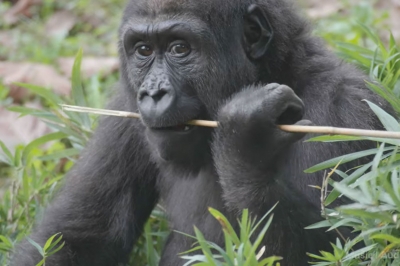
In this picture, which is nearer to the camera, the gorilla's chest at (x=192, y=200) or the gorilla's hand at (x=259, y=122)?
the gorilla's hand at (x=259, y=122)

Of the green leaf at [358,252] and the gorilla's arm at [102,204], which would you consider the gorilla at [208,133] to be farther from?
the green leaf at [358,252]

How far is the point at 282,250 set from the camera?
437 cm

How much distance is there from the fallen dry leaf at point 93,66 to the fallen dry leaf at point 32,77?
0.20 meters

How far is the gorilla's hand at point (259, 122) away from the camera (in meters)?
4.15

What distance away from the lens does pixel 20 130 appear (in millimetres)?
8328

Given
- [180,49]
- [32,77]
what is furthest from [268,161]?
[32,77]

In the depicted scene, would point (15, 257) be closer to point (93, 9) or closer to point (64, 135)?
point (64, 135)

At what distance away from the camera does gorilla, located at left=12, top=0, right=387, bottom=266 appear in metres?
4.28

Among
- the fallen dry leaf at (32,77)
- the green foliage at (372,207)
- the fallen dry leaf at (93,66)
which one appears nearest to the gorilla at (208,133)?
the green foliage at (372,207)

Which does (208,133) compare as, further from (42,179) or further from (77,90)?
(42,179)

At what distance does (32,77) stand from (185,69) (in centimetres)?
485

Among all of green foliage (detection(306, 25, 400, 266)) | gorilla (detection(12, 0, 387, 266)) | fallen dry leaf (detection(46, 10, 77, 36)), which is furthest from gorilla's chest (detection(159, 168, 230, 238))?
fallen dry leaf (detection(46, 10, 77, 36))

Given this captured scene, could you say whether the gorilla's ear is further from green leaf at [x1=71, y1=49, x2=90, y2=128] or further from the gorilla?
green leaf at [x1=71, y1=49, x2=90, y2=128]

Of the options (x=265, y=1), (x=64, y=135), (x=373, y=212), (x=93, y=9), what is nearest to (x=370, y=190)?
(x=373, y=212)
